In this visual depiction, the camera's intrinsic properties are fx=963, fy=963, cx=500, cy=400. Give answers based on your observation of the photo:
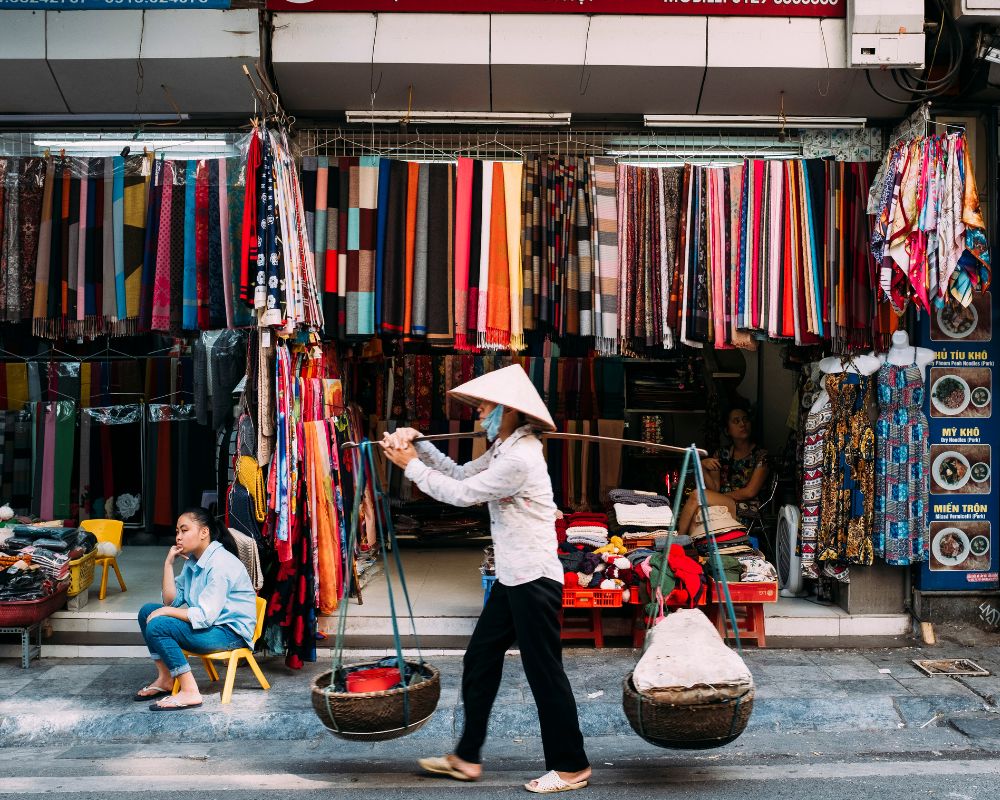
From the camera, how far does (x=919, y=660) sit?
19.6 feet

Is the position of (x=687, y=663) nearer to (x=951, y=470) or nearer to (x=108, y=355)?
(x=951, y=470)

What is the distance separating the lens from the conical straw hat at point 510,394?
4.08m

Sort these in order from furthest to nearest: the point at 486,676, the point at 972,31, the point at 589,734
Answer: the point at 972,31 → the point at 589,734 → the point at 486,676

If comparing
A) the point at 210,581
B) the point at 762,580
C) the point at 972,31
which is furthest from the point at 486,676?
the point at 972,31

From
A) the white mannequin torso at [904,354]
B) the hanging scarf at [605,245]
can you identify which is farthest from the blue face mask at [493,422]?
the white mannequin torso at [904,354]

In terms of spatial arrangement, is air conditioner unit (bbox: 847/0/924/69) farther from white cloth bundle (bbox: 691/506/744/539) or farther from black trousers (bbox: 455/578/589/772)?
black trousers (bbox: 455/578/589/772)

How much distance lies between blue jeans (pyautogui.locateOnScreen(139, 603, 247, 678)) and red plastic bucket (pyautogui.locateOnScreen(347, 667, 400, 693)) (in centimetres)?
117

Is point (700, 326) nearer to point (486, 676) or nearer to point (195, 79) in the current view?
point (486, 676)

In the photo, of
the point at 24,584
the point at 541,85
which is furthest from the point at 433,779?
the point at 541,85

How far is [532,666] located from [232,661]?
2002 millimetres

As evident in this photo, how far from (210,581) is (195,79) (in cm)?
312

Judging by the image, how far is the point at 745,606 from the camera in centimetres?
632

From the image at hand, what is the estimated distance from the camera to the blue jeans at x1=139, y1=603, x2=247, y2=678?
5141mm

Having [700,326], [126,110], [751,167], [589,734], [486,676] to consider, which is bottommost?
[589,734]
